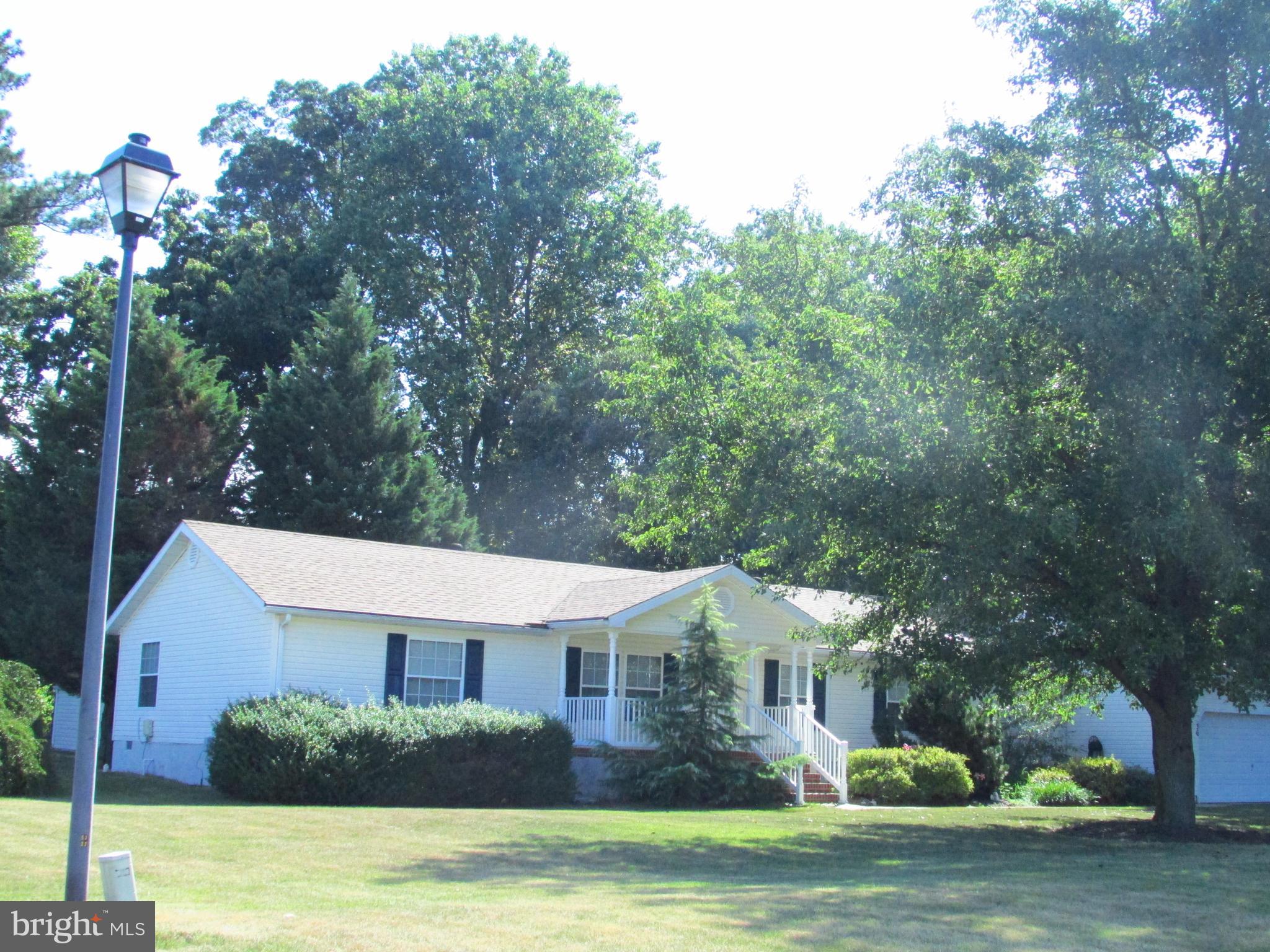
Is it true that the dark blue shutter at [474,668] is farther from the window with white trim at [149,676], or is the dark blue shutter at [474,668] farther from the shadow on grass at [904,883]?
the shadow on grass at [904,883]

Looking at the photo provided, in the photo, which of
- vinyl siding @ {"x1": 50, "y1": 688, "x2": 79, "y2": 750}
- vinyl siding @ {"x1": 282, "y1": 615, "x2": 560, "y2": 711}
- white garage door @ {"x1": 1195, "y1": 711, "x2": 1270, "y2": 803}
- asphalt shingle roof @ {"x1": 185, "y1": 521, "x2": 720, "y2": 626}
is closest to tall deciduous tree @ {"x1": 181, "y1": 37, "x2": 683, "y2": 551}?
→ vinyl siding @ {"x1": 50, "y1": 688, "x2": 79, "y2": 750}

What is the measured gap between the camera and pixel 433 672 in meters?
22.9

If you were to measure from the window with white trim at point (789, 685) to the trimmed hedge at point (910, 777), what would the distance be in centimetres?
246

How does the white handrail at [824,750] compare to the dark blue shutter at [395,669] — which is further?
the white handrail at [824,750]

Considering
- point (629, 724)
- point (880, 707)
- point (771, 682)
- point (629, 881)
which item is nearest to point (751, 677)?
point (771, 682)

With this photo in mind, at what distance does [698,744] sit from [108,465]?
1555 cm

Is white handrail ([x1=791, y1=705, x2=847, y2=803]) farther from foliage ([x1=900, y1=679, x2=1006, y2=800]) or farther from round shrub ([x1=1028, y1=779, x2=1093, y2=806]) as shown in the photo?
round shrub ([x1=1028, y1=779, x2=1093, y2=806])

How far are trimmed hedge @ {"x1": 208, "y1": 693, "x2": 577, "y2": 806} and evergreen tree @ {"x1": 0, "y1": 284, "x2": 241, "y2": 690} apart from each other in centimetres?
1327

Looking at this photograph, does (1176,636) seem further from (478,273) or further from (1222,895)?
(478,273)

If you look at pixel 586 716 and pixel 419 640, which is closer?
pixel 419 640

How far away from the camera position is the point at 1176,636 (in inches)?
612

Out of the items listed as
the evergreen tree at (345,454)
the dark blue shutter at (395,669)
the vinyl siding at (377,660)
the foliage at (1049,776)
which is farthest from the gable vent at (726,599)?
the evergreen tree at (345,454)

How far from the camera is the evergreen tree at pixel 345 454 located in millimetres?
35594

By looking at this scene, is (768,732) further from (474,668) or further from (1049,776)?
(1049,776)
